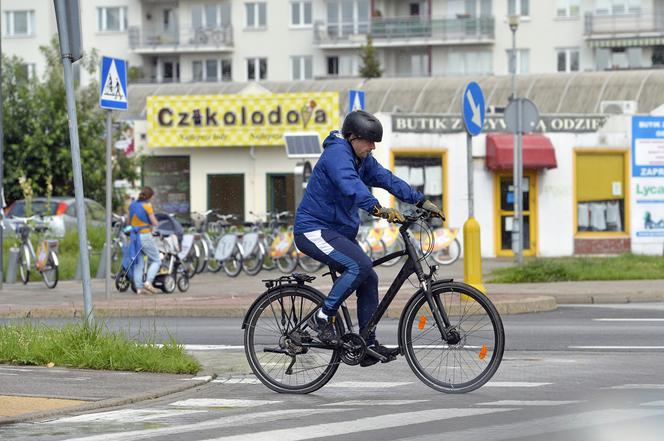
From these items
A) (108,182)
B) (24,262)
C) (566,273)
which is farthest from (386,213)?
(24,262)

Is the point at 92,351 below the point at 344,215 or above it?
below

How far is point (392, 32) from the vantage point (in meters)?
78.6

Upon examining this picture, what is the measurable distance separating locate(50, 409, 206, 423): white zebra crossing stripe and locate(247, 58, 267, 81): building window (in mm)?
71510

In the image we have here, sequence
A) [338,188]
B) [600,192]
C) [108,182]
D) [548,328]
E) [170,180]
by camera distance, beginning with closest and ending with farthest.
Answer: [338,188]
[548,328]
[108,182]
[600,192]
[170,180]

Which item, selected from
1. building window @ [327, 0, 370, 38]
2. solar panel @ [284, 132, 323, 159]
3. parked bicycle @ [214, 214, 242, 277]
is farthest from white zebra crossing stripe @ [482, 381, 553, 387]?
building window @ [327, 0, 370, 38]

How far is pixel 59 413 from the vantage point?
8.72 metres

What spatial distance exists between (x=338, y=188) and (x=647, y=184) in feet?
91.5

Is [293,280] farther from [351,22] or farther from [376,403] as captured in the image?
[351,22]

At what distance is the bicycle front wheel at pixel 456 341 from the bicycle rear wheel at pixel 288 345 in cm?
56

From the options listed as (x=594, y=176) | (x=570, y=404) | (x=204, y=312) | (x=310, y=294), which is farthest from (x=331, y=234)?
(x=594, y=176)

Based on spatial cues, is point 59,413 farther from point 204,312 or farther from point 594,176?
point 594,176

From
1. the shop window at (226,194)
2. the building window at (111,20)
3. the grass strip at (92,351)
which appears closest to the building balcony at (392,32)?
the building window at (111,20)

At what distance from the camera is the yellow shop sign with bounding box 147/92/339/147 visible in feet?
138

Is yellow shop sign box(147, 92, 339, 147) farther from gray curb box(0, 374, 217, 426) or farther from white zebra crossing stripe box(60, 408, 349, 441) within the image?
white zebra crossing stripe box(60, 408, 349, 441)
